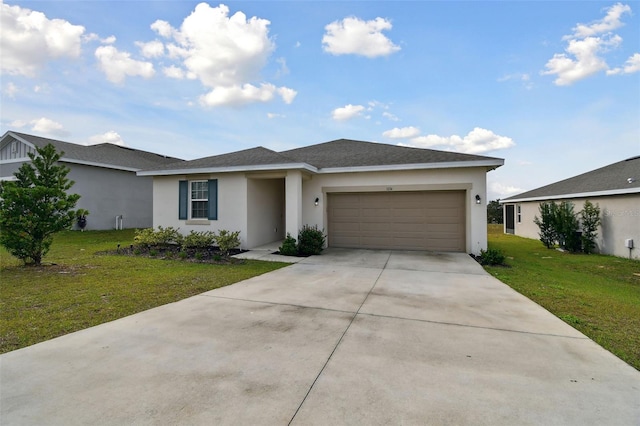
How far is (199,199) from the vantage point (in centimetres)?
1122

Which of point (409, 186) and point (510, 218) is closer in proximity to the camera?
point (409, 186)

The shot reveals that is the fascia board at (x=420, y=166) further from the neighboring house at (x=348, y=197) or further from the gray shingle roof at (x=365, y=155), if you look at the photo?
the gray shingle roof at (x=365, y=155)

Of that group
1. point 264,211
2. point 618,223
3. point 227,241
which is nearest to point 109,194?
point 264,211

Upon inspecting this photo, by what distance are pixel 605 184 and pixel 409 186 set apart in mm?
8756

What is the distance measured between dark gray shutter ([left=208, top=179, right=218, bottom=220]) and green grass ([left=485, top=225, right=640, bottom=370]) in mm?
9083

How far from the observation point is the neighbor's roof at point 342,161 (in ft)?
32.4

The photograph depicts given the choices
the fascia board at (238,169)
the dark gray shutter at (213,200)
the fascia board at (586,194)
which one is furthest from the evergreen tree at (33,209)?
the fascia board at (586,194)

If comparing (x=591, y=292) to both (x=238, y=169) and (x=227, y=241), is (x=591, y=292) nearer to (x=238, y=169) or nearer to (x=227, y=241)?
(x=227, y=241)

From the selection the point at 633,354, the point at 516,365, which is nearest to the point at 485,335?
the point at 516,365

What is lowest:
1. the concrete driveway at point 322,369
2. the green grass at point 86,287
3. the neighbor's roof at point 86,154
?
the concrete driveway at point 322,369

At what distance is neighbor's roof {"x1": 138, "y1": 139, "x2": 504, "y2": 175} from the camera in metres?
9.88

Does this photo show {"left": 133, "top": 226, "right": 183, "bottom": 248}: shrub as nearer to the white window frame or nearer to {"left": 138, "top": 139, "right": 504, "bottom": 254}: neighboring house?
{"left": 138, "top": 139, "right": 504, "bottom": 254}: neighboring house

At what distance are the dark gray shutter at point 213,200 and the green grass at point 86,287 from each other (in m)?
2.72

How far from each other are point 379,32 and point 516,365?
39.1 feet
